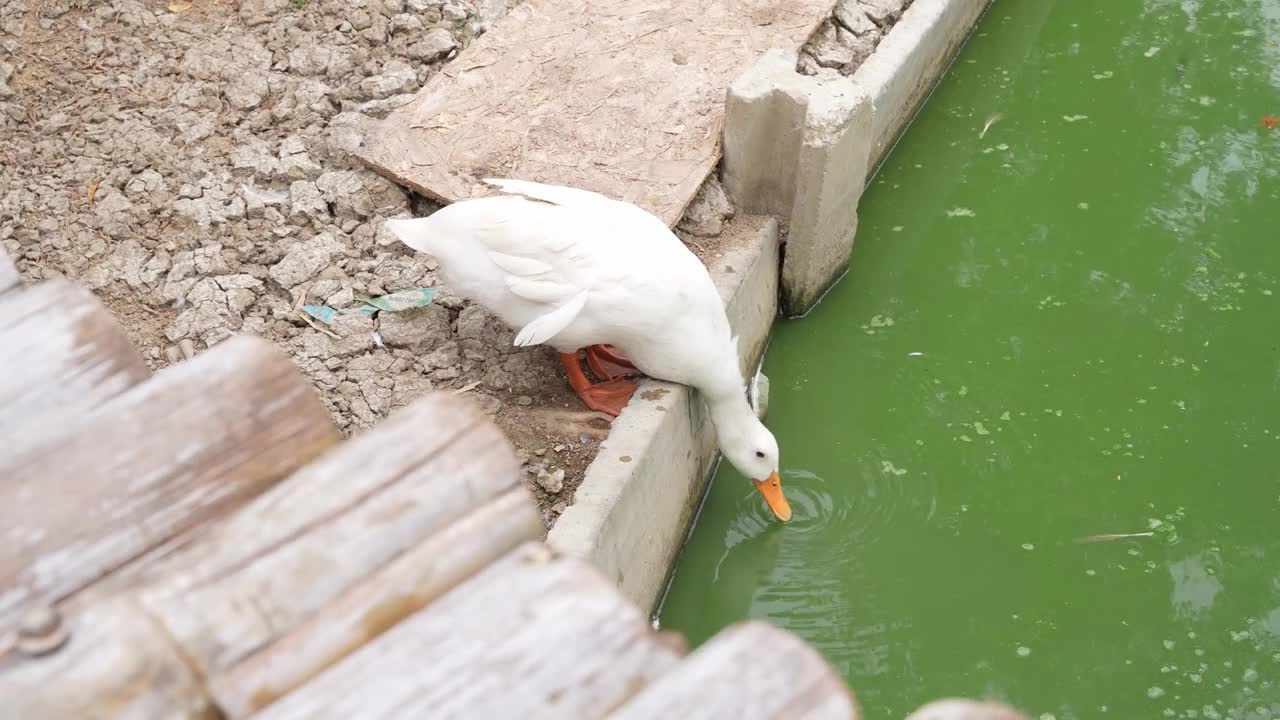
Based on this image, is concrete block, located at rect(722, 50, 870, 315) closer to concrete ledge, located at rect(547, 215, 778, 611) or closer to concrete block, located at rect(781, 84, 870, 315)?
concrete block, located at rect(781, 84, 870, 315)

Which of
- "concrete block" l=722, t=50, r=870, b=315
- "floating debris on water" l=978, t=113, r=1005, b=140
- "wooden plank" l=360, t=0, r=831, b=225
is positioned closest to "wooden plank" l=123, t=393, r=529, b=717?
"wooden plank" l=360, t=0, r=831, b=225

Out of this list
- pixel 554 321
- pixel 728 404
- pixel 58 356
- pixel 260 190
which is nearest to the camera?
pixel 58 356

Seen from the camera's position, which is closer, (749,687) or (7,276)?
(749,687)

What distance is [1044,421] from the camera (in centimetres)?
452

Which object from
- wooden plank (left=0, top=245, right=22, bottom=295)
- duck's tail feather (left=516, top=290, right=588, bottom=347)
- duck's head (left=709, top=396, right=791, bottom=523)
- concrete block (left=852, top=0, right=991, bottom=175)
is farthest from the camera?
concrete block (left=852, top=0, right=991, bottom=175)

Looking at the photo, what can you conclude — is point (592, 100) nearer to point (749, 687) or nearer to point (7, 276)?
point (7, 276)

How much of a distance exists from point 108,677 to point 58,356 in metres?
0.50

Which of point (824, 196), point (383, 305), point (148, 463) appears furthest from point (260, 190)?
point (148, 463)

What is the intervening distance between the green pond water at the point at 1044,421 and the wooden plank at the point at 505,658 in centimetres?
259

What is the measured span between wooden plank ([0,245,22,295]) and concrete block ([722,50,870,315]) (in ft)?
10.0

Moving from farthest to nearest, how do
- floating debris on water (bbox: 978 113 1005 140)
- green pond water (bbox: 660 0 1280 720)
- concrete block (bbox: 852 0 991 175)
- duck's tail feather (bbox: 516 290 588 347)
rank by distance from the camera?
floating debris on water (bbox: 978 113 1005 140), concrete block (bbox: 852 0 991 175), green pond water (bbox: 660 0 1280 720), duck's tail feather (bbox: 516 290 588 347)

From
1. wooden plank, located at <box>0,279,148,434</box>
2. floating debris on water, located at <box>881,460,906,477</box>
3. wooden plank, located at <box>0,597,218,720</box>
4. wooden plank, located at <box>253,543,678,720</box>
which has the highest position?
wooden plank, located at <box>0,279,148,434</box>

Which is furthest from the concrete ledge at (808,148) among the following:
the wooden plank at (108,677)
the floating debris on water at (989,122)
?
the wooden plank at (108,677)

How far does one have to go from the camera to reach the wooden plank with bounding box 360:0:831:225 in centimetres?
443
